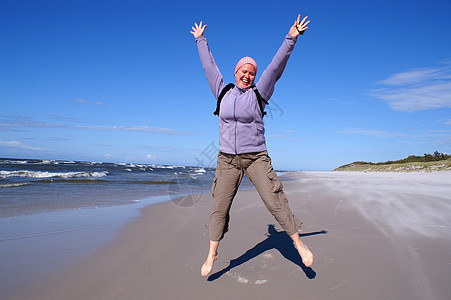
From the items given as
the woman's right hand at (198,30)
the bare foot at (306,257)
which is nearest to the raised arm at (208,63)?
the woman's right hand at (198,30)

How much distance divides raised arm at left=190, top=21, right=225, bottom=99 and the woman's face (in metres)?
0.15

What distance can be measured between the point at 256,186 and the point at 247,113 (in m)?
0.62

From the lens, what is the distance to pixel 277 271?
2402mm

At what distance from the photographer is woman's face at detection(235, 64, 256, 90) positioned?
7.55 feet

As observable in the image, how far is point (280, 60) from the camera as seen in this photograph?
212cm

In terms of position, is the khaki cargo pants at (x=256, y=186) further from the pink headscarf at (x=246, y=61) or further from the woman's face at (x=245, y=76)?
the pink headscarf at (x=246, y=61)

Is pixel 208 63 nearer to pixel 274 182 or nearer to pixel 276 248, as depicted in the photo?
pixel 274 182

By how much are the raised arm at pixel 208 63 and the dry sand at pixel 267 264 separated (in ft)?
5.32

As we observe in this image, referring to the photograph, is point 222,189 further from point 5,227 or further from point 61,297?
point 5,227

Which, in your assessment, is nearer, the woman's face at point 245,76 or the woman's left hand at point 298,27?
the woman's left hand at point 298,27

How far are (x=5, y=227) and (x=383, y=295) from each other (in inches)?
177

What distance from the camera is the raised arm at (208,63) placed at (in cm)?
237

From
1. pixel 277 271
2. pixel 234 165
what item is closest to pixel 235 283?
pixel 277 271

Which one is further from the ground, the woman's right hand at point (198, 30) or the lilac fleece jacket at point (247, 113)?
the woman's right hand at point (198, 30)
